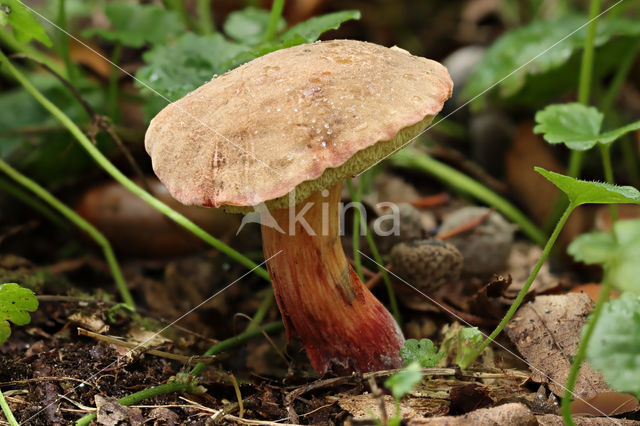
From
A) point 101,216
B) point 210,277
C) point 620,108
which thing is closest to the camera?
point 210,277

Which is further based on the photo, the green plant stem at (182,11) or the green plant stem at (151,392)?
the green plant stem at (182,11)

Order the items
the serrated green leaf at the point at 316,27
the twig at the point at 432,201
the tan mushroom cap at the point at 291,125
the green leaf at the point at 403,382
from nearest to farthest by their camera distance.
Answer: the green leaf at the point at 403,382
the tan mushroom cap at the point at 291,125
the serrated green leaf at the point at 316,27
the twig at the point at 432,201

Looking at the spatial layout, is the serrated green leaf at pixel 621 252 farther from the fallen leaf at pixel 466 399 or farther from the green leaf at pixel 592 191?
the fallen leaf at pixel 466 399

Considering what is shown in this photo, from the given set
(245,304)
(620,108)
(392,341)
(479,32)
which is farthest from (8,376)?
(479,32)

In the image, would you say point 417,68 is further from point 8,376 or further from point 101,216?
point 101,216

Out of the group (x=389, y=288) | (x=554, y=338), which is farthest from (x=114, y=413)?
(x=554, y=338)

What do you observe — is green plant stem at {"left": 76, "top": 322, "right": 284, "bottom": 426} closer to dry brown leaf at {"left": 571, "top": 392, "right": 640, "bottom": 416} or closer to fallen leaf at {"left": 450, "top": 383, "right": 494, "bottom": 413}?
fallen leaf at {"left": 450, "top": 383, "right": 494, "bottom": 413}

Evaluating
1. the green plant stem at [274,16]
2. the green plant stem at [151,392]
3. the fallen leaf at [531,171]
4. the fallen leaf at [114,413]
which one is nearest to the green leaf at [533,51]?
the fallen leaf at [531,171]
